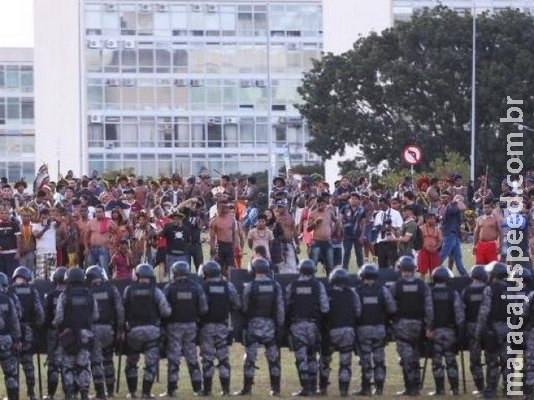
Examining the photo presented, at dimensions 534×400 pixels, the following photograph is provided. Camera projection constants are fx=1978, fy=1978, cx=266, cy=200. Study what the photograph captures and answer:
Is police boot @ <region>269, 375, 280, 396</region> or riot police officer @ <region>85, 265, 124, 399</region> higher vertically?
riot police officer @ <region>85, 265, 124, 399</region>

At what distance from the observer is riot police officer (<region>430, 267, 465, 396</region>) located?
2728 cm

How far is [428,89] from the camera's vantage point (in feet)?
229

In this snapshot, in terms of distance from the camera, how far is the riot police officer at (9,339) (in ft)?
85.5

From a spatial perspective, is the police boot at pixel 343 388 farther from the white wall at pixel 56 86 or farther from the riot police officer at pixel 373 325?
the white wall at pixel 56 86

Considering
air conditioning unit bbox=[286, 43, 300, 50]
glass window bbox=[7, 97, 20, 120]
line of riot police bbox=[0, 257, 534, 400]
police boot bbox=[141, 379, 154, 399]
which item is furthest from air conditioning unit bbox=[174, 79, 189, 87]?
police boot bbox=[141, 379, 154, 399]

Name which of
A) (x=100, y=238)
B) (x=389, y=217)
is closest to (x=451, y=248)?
(x=389, y=217)

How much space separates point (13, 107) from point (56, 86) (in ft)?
33.9

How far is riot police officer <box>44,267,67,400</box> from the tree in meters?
41.8

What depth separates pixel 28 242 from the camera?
116 ft

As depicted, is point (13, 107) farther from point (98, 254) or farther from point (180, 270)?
point (180, 270)

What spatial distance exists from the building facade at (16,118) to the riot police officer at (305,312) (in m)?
79.5

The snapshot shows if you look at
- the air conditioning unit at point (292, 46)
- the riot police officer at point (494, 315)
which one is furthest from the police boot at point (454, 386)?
the air conditioning unit at point (292, 46)

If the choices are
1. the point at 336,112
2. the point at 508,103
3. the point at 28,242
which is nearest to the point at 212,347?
the point at 28,242

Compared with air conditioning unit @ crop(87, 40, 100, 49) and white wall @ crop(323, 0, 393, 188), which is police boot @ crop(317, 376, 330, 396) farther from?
air conditioning unit @ crop(87, 40, 100, 49)
